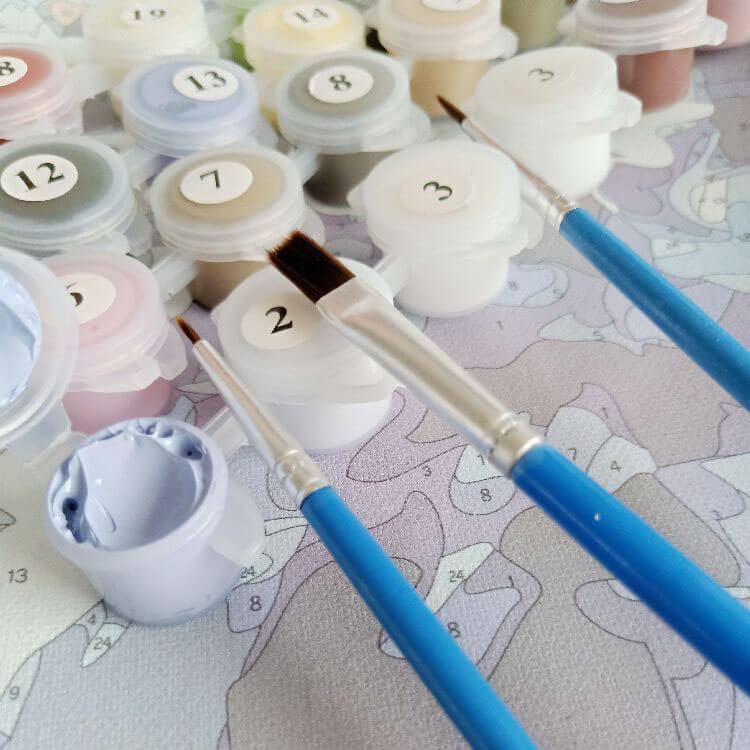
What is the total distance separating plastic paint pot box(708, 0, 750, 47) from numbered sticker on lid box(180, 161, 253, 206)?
1.17 feet

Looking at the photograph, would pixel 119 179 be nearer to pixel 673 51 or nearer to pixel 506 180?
pixel 506 180

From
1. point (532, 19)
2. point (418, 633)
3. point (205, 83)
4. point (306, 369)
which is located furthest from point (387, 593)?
point (532, 19)

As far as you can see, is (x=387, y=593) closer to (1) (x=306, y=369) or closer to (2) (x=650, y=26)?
(1) (x=306, y=369)

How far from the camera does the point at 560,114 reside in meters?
0.48

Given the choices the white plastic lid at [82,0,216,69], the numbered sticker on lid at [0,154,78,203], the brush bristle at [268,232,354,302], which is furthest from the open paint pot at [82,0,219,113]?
the brush bristle at [268,232,354,302]

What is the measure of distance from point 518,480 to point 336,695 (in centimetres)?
11

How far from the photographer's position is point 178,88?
49 centimetres

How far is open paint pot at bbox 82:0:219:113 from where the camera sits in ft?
1.74

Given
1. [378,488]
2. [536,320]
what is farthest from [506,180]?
[378,488]

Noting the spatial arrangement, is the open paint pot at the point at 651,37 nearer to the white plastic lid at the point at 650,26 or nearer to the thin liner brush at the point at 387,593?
the white plastic lid at the point at 650,26

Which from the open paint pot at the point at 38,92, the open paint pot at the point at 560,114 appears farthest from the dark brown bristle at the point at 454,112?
the open paint pot at the point at 38,92

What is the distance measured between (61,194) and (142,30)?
0.16 meters

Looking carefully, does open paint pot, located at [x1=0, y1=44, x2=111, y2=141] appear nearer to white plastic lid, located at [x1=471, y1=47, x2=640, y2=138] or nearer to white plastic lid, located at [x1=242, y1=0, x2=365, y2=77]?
white plastic lid, located at [x1=242, y1=0, x2=365, y2=77]

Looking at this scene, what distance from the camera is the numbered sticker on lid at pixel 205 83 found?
487mm
